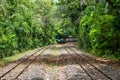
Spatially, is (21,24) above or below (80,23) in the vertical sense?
above

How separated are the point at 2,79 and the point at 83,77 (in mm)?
4164

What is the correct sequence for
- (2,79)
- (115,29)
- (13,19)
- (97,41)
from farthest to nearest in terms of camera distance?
(13,19)
(97,41)
(115,29)
(2,79)

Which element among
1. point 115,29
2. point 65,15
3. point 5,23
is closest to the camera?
point 115,29

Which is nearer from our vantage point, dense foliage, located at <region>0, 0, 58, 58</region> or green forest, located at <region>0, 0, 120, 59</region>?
green forest, located at <region>0, 0, 120, 59</region>

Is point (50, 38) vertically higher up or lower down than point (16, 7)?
lower down

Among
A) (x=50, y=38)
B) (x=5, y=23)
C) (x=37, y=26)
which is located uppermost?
(x=5, y=23)

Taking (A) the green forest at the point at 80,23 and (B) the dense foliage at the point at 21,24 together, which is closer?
(A) the green forest at the point at 80,23

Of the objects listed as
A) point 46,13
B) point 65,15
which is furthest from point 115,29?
point 46,13

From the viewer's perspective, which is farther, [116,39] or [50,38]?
[50,38]

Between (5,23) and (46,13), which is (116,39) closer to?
(5,23)

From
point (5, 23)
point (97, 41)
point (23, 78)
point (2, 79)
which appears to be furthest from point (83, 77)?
point (5, 23)

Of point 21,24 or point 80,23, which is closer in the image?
point 80,23

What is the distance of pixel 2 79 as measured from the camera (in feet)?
50.5

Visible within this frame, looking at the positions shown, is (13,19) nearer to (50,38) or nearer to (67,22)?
(67,22)
